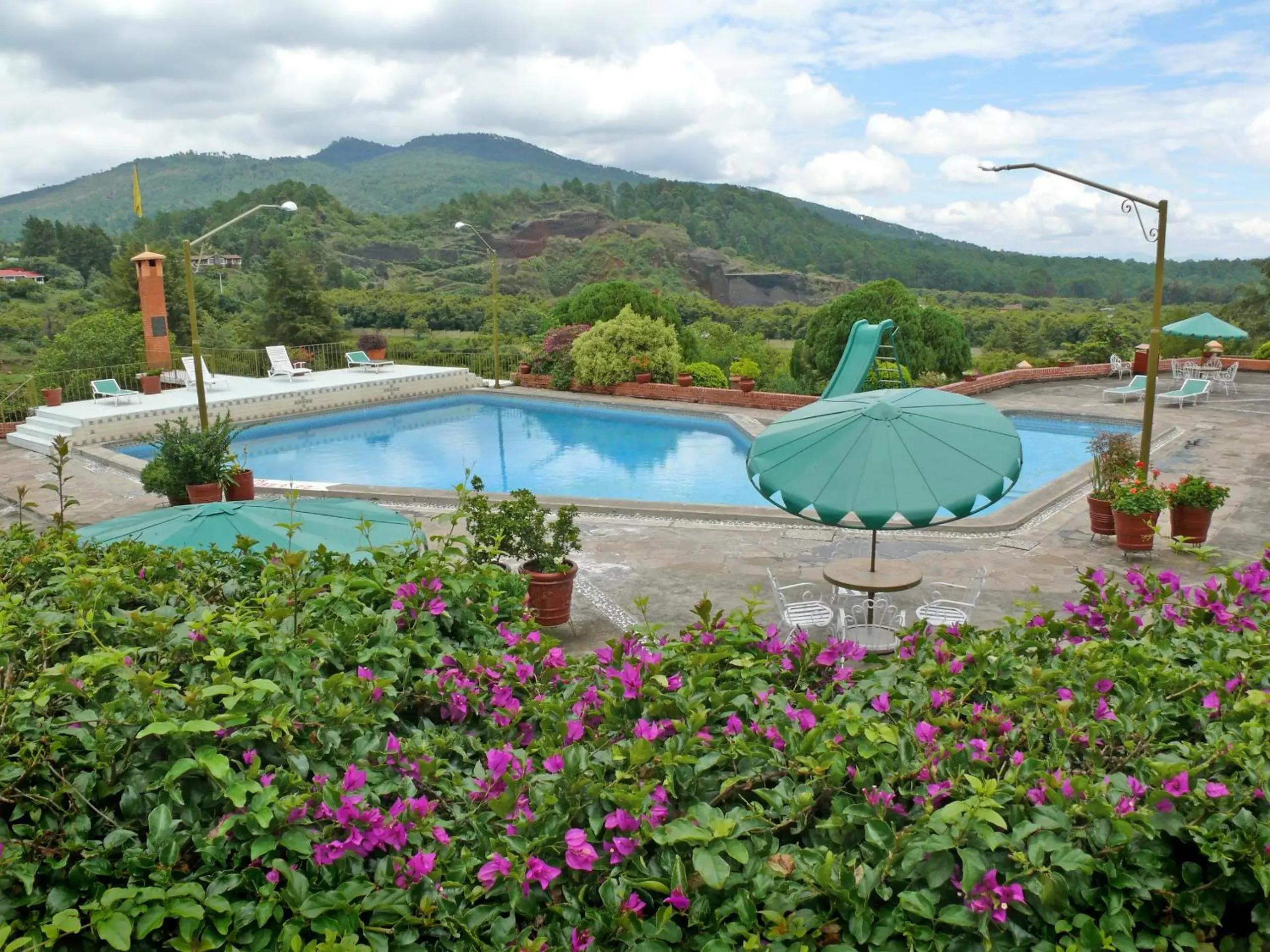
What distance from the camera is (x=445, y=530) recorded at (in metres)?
10.7

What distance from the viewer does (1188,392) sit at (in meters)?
19.5

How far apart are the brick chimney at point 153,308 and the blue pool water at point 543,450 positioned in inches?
239

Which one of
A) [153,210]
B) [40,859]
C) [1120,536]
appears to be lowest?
[1120,536]

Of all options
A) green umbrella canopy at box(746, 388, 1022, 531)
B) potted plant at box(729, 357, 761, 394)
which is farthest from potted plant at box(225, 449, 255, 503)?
potted plant at box(729, 357, 761, 394)

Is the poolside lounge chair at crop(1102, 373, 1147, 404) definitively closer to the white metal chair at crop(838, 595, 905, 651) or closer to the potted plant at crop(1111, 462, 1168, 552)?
the potted plant at crop(1111, 462, 1168, 552)

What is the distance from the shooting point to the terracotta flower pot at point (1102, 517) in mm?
10000

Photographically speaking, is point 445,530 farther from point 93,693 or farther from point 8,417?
point 8,417

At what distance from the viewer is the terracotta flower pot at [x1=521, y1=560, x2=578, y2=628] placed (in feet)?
24.4

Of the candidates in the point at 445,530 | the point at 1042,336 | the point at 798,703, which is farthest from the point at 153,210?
the point at 798,703

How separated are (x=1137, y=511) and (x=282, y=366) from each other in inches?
753

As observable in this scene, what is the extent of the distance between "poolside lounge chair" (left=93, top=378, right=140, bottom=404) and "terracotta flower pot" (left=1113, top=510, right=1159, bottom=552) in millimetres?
17978

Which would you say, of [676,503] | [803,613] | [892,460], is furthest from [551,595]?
[676,503]

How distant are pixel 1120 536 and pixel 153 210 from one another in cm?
14279

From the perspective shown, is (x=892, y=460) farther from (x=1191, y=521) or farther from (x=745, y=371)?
(x=745, y=371)
